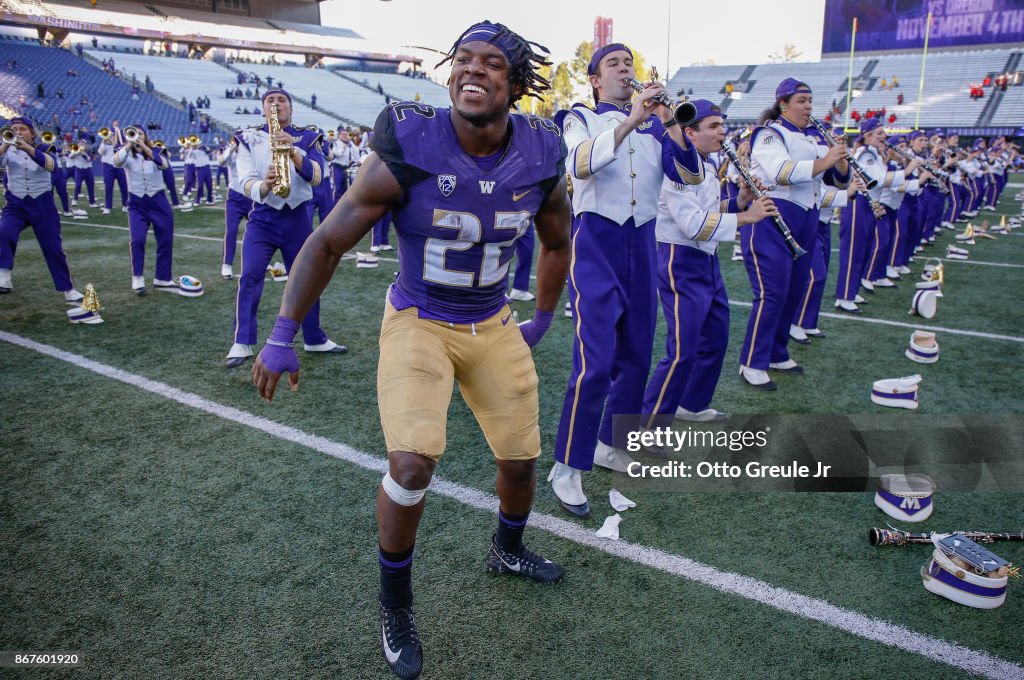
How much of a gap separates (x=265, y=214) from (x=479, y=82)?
14.2 feet

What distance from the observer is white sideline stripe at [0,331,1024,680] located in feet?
9.04

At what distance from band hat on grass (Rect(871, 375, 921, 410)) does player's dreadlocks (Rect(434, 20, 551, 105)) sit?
3.98m

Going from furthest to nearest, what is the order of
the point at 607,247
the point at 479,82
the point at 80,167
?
the point at 80,167
the point at 607,247
the point at 479,82

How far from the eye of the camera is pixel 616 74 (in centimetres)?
397

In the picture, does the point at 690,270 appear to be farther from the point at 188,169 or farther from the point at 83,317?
the point at 188,169

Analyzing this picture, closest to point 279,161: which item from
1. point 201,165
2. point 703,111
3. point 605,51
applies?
point 605,51

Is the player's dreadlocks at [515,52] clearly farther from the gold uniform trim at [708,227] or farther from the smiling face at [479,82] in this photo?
the gold uniform trim at [708,227]

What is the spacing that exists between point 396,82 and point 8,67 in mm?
31072

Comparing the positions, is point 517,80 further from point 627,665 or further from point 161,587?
point 161,587

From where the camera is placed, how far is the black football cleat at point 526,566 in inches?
127

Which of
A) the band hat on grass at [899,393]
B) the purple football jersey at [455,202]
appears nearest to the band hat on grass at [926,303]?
the band hat on grass at [899,393]

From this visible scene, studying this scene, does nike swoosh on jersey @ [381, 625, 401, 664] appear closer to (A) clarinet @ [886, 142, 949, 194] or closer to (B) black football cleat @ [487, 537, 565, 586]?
(B) black football cleat @ [487, 537, 565, 586]

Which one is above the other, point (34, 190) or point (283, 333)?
point (34, 190)

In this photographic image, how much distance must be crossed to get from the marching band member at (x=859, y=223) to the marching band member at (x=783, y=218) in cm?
285
